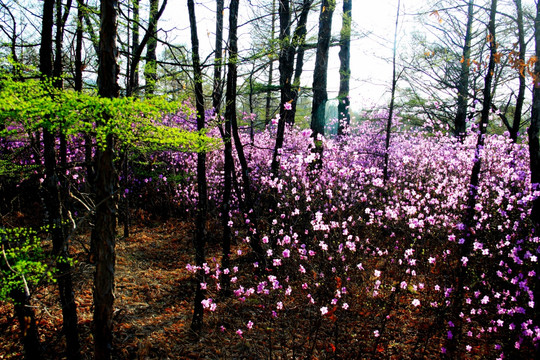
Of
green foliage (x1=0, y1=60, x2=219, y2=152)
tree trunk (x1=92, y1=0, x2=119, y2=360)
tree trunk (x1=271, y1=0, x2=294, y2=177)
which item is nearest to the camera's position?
green foliage (x1=0, y1=60, x2=219, y2=152)

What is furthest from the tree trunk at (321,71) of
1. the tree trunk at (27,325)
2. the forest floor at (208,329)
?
the tree trunk at (27,325)

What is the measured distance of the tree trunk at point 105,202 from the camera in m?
2.74

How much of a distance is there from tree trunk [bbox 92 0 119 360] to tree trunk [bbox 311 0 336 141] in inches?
231

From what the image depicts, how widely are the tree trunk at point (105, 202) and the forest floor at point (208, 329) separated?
33.3 inches

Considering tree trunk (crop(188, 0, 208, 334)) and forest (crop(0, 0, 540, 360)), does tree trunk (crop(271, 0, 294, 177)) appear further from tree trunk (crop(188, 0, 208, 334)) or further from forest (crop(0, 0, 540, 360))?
tree trunk (crop(188, 0, 208, 334))

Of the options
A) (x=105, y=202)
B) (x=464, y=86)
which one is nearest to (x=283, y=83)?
(x=105, y=202)

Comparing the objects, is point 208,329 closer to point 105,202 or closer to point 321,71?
point 105,202

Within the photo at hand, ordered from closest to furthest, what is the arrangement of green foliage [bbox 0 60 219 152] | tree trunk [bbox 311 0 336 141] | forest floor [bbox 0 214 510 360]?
green foliage [bbox 0 60 219 152]
forest floor [bbox 0 214 510 360]
tree trunk [bbox 311 0 336 141]

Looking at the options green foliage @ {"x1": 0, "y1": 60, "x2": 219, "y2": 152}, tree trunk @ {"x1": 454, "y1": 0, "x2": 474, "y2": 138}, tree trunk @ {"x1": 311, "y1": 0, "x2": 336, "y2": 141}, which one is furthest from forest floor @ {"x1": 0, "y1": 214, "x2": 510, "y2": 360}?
tree trunk @ {"x1": 454, "y1": 0, "x2": 474, "y2": 138}

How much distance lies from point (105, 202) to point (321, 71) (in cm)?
704

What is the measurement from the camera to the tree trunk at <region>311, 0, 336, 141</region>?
8.09 meters

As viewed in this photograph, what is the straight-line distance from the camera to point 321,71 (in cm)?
837

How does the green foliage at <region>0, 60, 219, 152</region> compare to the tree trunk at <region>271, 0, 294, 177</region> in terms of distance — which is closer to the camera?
the green foliage at <region>0, 60, 219, 152</region>

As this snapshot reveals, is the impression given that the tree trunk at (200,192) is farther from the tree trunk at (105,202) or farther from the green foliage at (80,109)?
the green foliage at (80,109)
